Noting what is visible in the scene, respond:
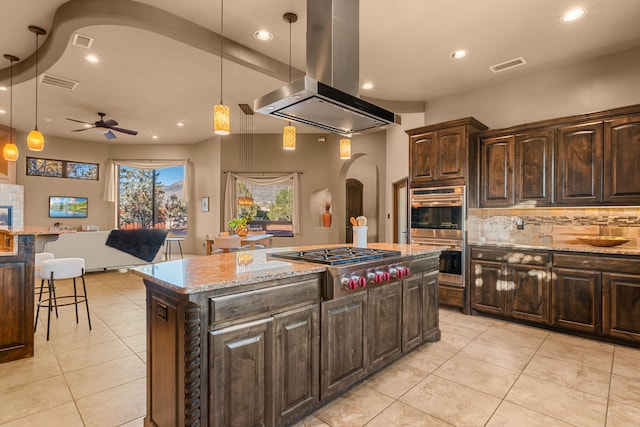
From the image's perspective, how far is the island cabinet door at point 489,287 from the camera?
386 centimetres

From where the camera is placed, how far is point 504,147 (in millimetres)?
4082

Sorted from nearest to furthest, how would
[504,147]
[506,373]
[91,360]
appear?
1. [506,373]
2. [91,360]
3. [504,147]

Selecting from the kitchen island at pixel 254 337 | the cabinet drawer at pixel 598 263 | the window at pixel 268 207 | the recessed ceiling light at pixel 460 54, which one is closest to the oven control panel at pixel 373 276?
the kitchen island at pixel 254 337

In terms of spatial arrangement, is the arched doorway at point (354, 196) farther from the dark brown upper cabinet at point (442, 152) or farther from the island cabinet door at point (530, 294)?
the island cabinet door at point (530, 294)

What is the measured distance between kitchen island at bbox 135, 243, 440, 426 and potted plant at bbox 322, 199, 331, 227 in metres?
5.64

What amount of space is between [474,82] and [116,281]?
6.60 m

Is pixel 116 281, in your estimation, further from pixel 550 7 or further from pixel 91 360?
pixel 550 7

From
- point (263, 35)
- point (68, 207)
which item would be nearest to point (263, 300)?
point (263, 35)

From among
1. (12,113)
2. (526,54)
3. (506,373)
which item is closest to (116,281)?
(12,113)

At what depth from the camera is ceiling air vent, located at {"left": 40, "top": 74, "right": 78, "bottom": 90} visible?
4.87 meters

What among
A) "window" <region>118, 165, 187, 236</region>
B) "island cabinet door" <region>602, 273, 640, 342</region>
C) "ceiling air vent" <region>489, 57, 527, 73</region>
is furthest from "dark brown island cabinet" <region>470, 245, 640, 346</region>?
"window" <region>118, 165, 187, 236</region>

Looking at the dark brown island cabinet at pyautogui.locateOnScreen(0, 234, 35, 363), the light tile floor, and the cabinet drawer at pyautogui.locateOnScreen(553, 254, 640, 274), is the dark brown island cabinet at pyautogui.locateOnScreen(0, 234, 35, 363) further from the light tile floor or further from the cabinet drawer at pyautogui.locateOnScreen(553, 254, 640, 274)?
the cabinet drawer at pyautogui.locateOnScreen(553, 254, 640, 274)

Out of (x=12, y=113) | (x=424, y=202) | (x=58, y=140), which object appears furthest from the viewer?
(x=58, y=140)

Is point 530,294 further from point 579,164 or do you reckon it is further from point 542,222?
point 579,164
